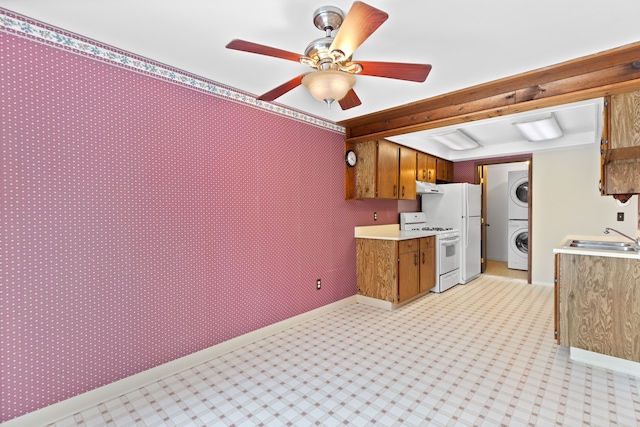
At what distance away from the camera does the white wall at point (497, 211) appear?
6770 millimetres

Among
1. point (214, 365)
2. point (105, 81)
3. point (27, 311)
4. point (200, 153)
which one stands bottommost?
point (214, 365)

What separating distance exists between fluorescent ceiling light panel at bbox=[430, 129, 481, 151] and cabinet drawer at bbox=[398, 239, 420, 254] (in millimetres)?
1507

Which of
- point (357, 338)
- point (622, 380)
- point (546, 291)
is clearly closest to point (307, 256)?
point (357, 338)

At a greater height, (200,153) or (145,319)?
(200,153)

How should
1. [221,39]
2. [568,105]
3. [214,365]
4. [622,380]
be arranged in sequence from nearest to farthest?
[221,39]
[622,380]
[214,365]
[568,105]

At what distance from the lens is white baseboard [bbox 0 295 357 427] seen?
1.75 metres

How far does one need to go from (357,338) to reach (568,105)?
9.09 feet

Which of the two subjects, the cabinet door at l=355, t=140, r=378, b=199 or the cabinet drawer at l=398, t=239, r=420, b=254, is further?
the cabinet door at l=355, t=140, r=378, b=199

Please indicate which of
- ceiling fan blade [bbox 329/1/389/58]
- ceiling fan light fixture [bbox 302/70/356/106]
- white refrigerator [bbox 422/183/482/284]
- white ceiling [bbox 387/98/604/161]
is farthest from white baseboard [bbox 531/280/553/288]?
ceiling fan blade [bbox 329/1/389/58]

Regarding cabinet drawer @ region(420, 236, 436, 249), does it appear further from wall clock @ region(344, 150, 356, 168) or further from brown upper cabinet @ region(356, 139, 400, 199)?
wall clock @ region(344, 150, 356, 168)

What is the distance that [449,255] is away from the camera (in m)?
4.52

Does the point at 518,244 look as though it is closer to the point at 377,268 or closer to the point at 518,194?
the point at 518,194

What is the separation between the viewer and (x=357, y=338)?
2.88m

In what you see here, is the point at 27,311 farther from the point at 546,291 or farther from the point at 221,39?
the point at 546,291
